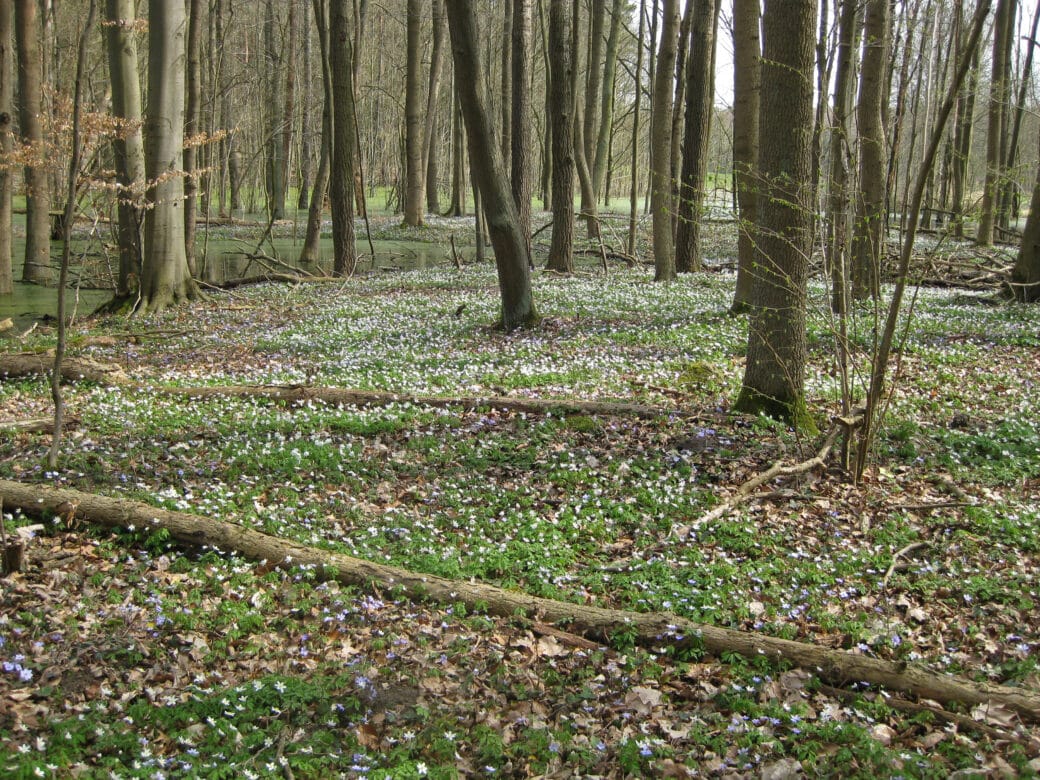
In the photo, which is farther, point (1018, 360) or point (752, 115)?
point (752, 115)

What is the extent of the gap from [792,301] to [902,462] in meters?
1.90

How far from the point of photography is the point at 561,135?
19.4 meters

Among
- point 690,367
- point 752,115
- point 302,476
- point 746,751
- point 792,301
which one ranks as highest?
point 752,115

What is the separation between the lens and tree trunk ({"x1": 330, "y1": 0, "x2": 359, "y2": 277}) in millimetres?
20188

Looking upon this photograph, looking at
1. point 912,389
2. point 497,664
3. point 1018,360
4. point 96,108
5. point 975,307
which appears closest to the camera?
point 497,664

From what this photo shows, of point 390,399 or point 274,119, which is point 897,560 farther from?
point 274,119

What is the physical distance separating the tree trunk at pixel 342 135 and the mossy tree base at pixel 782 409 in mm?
15252

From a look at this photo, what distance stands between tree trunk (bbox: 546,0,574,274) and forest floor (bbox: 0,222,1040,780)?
32.9 feet

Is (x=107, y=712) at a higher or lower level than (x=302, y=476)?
lower

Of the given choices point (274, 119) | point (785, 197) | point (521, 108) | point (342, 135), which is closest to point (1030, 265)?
point (785, 197)

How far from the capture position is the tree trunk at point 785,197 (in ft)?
26.0

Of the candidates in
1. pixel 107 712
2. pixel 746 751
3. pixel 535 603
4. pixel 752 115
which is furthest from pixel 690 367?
pixel 107 712

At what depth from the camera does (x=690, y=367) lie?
10.5 m

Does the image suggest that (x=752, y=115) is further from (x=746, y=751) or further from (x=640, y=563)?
(x=746, y=751)
